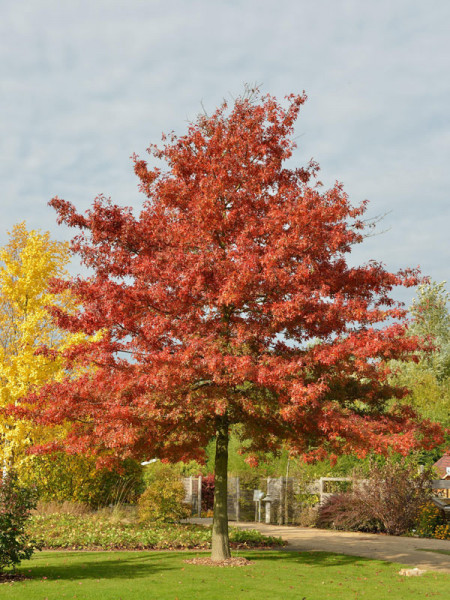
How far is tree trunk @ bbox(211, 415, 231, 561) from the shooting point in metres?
11.4

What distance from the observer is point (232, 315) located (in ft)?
36.2

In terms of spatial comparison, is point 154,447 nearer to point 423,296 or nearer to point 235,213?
point 235,213

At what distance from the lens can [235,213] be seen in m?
10.6

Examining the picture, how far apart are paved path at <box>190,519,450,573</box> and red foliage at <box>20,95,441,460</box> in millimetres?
3289

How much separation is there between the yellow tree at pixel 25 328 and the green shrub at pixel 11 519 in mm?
6774

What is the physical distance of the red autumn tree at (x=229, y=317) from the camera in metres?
9.41

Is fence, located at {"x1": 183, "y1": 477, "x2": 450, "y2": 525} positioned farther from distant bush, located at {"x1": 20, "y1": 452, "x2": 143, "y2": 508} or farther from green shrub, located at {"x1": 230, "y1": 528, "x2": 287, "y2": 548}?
green shrub, located at {"x1": 230, "y1": 528, "x2": 287, "y2": 548}

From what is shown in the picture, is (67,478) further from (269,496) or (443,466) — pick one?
(443,466)

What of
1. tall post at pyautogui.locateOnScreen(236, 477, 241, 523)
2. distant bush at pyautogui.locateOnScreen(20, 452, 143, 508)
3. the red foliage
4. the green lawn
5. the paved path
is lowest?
the paved path

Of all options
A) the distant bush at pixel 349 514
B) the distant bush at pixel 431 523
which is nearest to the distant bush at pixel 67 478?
the distant bush at pixel 349 514

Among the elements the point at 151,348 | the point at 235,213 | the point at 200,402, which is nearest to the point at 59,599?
the point at 200,402

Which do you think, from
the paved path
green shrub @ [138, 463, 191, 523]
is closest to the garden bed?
green shrub @ [138, 463, 191, 523]

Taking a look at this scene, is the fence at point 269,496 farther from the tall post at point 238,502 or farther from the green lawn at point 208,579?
the green lawn at point 208,579

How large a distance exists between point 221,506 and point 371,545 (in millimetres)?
5149
